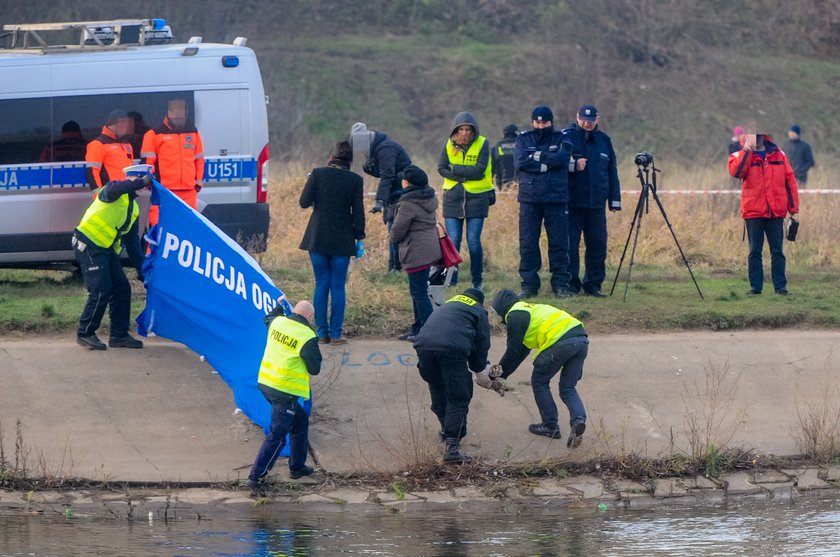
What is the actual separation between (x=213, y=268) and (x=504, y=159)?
951 cm

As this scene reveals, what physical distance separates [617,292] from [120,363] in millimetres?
5250

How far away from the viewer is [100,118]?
12.8 metres

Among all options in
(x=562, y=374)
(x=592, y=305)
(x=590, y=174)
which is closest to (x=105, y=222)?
(x=562, y=374)

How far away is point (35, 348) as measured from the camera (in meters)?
10.6

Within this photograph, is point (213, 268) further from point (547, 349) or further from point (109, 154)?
point (109, 154)

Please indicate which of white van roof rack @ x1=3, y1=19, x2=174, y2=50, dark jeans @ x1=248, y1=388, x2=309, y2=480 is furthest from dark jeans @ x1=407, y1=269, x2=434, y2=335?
white van roof rack @ x1=3, y1=19, x2=174, y2=50

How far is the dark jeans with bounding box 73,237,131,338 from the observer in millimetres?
10289

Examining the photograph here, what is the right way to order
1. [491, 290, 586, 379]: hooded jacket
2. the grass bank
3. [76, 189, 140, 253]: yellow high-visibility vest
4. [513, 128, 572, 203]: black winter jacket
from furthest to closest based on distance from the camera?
[513, 128, 572, 203]: black winter jacket < the grass bank < [76, 189, 140, 253]: yellow high-visibility vest < [491, 290, 586, 379]: hooded jacket

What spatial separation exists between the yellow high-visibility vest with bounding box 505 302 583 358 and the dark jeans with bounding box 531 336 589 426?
62 mm

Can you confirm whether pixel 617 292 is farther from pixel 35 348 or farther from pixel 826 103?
pixel 826 103

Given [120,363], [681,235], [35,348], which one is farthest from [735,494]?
[681,235]

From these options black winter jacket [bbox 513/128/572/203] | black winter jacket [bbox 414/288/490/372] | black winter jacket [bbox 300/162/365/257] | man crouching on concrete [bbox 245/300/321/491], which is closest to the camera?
man crouching on concrete [bbox 245/300/321/491]

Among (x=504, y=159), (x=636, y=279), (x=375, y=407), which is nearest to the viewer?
(x=375, y=407)

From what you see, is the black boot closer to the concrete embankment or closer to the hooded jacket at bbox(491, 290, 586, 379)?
the concrete embankment
